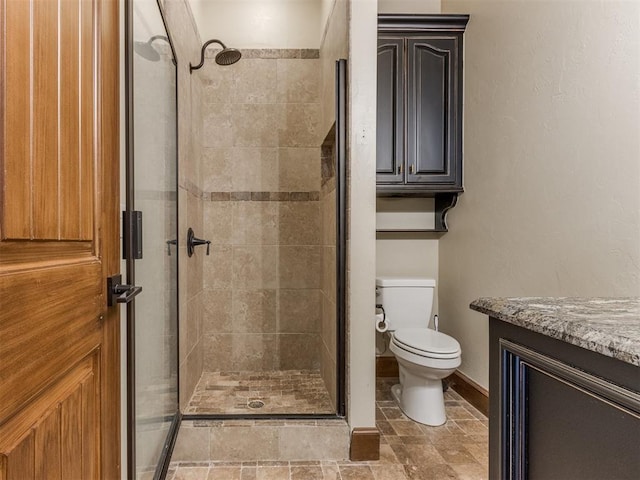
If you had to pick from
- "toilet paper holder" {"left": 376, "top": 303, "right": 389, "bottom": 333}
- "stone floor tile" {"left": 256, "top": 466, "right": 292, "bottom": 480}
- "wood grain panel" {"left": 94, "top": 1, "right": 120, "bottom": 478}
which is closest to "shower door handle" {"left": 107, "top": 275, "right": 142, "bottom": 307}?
"wood grain panel" {"left": 94, "top": 1, "right": 120, "bottom": 478}

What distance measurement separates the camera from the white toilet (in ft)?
7.11

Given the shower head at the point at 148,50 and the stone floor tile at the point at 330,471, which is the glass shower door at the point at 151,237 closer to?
the shower head at the point at 148,50

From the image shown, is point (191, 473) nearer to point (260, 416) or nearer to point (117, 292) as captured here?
point (260, 416)

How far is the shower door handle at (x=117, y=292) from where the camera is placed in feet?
3.10

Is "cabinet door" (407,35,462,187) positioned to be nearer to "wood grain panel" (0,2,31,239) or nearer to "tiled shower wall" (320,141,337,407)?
"tiled shower wall" (320,141,337,407)

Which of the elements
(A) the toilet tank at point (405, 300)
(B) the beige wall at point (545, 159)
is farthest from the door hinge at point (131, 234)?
(A) the toilet tank at point (405, 300)

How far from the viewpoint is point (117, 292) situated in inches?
38.3

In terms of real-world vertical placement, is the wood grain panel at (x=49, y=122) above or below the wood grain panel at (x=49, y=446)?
above

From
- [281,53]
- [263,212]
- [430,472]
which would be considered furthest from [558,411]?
[281,53]

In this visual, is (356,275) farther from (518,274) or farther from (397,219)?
(397,219)

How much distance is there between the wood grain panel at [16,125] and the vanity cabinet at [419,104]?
7.26ft

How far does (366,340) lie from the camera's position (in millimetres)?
1893

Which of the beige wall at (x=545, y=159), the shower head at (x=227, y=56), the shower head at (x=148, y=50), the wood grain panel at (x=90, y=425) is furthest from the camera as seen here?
the shower head at (x=227, y=56)

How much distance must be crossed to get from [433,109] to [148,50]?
6.12 feet
